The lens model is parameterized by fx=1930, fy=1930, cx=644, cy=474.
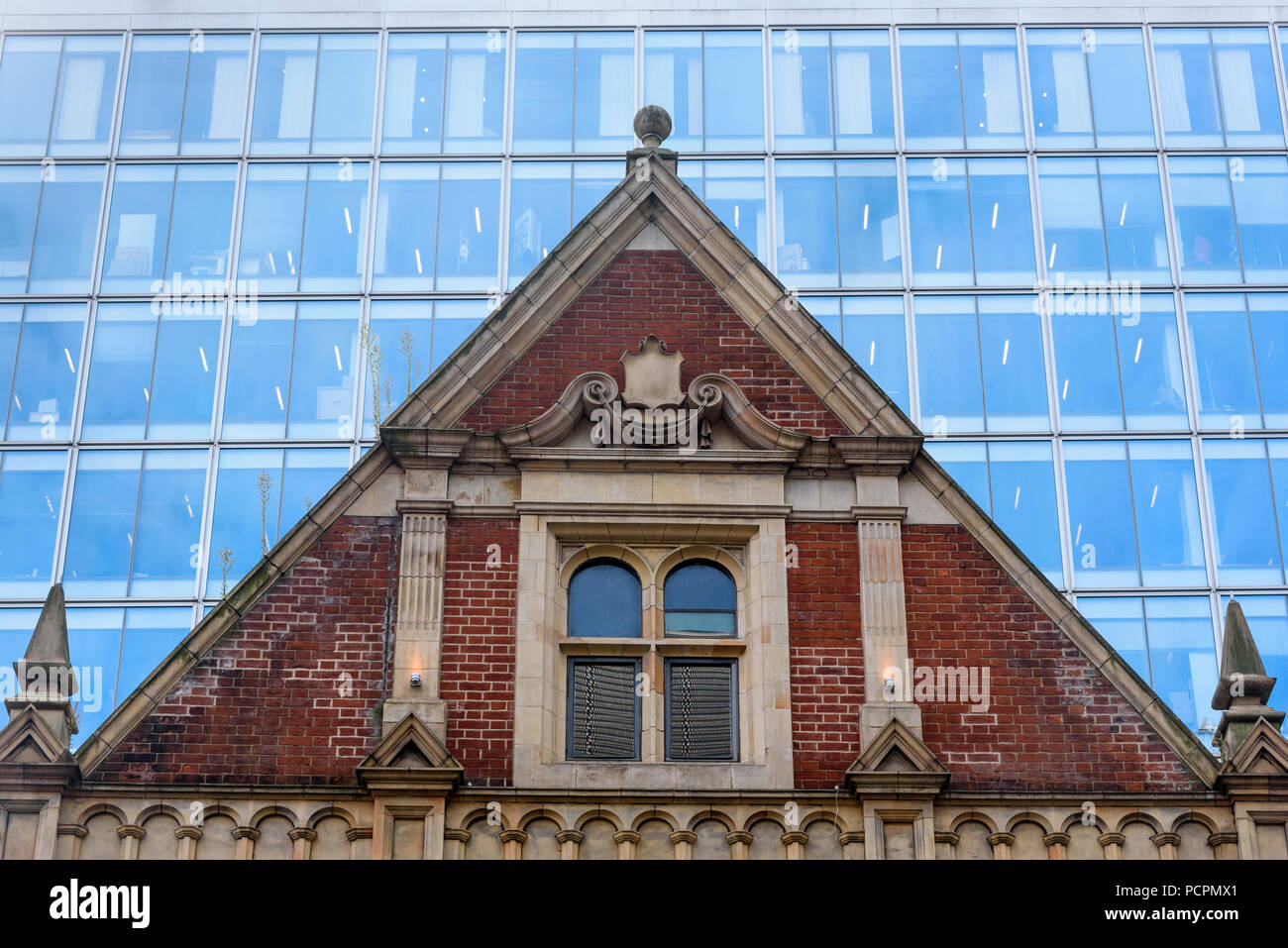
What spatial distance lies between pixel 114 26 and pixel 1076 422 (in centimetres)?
2358

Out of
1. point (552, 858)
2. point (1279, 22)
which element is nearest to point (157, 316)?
point (1279, 22)

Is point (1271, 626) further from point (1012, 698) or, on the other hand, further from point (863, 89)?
point (1012, 698)

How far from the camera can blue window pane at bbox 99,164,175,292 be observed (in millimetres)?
42688

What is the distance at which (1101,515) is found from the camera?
40375 mm

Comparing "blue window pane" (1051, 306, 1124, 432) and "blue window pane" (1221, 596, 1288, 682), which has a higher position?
"blue window pane" (1051, 306, 1124, 432)

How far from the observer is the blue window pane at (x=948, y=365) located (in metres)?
40.9

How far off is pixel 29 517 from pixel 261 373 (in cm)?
568

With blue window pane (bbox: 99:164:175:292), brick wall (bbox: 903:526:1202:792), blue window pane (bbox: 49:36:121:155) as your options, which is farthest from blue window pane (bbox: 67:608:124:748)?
brick wall (bbox: 903:526:1202:792)

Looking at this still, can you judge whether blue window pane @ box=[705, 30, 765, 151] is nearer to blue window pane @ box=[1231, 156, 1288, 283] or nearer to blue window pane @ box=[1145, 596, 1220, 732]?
blue window pane @ box=[1231, 156, 1288, 283]

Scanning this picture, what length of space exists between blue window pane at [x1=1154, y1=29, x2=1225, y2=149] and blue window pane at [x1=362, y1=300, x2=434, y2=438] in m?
17.2

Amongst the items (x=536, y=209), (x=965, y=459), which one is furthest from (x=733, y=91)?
(x=965, y=459)

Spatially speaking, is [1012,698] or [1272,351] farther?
[1272,351]

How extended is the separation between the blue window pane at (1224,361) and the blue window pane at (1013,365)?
3.38 metres

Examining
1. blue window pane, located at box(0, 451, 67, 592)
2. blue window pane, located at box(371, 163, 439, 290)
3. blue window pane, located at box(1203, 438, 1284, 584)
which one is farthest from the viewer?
blue window pane, located at box(371, 163, 439, 290)
